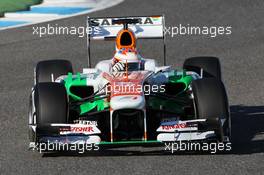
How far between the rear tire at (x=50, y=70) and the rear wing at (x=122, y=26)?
35 cm

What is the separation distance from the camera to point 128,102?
1038 cm

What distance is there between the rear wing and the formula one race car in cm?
54

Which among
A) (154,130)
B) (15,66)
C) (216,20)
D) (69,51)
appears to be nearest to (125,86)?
(154,130)

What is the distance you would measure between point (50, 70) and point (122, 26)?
980 mm

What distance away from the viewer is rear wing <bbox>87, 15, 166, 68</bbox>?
41.1 ft

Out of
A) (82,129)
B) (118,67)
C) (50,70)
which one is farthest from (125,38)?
(82,129)

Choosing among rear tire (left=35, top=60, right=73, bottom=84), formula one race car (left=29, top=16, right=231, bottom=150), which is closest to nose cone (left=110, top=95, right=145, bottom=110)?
formula one race car (left=29, top=16, right=231, bottom=150)

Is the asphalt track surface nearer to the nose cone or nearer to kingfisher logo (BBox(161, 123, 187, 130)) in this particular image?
kingfisher logo (BBox(161, 123, 187, 130))

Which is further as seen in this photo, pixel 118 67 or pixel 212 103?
pixel 118 67

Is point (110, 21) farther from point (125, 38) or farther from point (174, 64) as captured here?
point (174, 64)

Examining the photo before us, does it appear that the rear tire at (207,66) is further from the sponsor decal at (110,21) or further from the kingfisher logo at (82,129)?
the kingfisher logo at (82,129)

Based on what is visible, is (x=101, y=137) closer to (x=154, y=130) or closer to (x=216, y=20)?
(x=154, y=130)

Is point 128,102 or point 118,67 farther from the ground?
point 118,67

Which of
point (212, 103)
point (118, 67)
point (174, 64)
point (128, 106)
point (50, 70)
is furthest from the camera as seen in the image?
point (174, 64)
